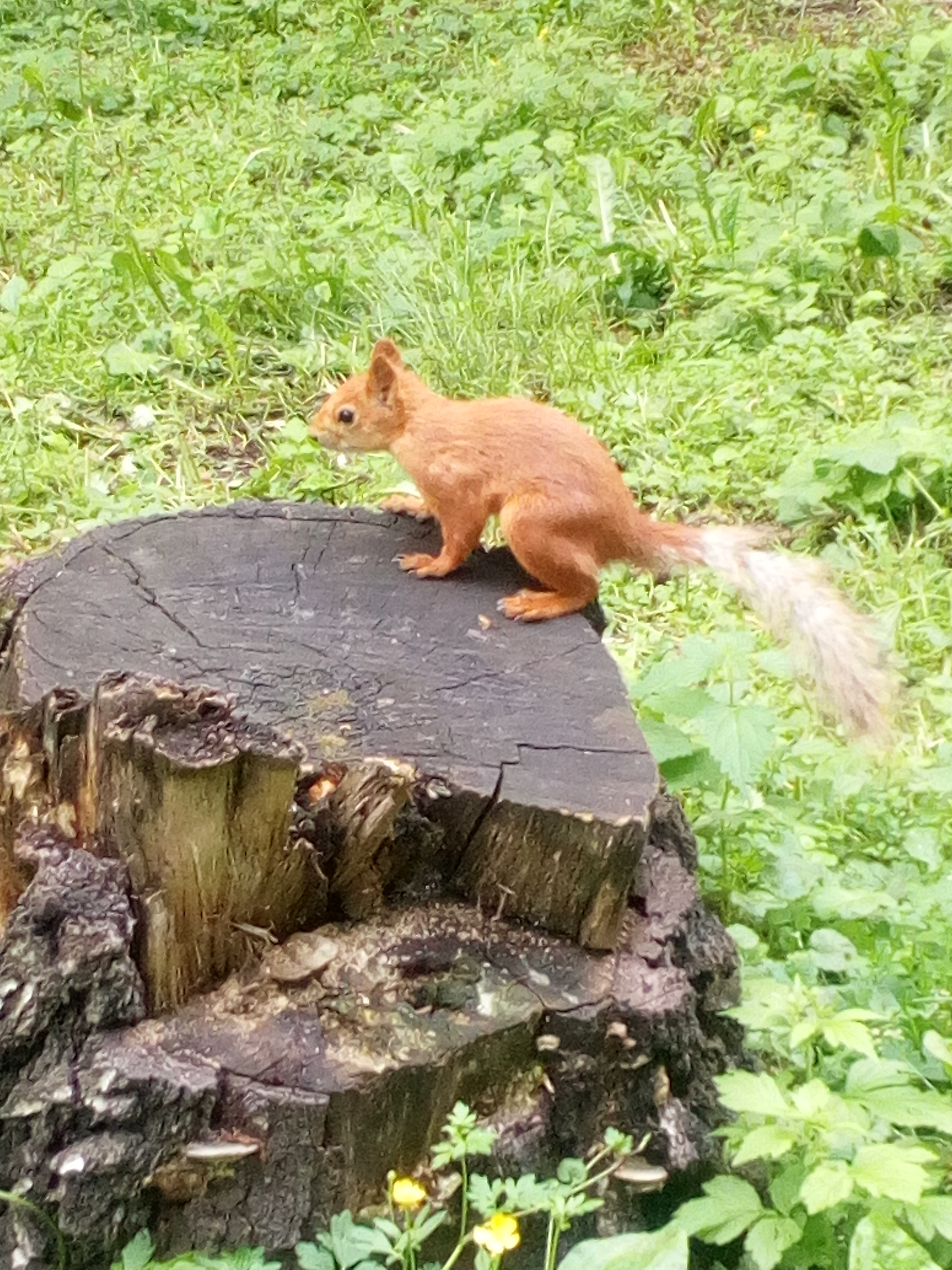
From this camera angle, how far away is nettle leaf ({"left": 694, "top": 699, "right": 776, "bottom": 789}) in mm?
2354

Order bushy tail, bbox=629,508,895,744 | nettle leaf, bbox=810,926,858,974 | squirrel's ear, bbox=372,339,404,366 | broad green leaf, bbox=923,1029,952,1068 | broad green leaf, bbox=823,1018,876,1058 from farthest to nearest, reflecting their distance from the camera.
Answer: squirrel's ear, bbox=372,339,404,366 → bushy tail, bbox=629,508,895,744 → nettle leaf, bbox=810,926,858,974 → broad green leaf, bbox=923,1029,952,1068 → broad green leaf, bbox=823,1018,876,1058

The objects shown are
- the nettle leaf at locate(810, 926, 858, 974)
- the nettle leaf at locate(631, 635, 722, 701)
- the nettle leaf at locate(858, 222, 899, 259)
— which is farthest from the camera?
the nettle leaf at locate(858, 222, 899, 259)

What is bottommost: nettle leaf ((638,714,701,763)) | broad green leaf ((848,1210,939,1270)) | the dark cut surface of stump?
nettle leaf ((638,714,701,763))

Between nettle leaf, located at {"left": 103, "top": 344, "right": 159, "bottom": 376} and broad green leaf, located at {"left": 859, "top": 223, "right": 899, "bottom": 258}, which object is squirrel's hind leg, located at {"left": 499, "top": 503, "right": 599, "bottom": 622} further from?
broad green leaf, located at {"left": 859, "top": 223, "right": 899, "bottom": 258}

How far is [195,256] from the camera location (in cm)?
515

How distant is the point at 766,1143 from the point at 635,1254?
0.63 ft

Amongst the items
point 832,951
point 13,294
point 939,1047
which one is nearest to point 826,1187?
point 939,1047

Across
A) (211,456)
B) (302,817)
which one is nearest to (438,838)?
(302,817)

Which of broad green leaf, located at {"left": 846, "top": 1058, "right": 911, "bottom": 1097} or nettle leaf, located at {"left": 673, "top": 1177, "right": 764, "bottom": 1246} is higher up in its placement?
broad green leaf, located at {"left": 846, "top": 1058, "right": 911, "bottom": 1097}

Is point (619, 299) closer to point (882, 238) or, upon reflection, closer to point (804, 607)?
point (882, 238)

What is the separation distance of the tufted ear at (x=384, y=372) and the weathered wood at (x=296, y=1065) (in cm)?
126

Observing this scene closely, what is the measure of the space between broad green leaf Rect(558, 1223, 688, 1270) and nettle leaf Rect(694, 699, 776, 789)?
88 centimetres

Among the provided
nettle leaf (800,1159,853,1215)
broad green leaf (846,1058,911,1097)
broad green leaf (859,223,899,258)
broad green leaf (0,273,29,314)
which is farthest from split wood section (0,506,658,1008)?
broad green leaf (859,223,899,258)

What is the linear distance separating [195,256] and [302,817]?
145 inches
